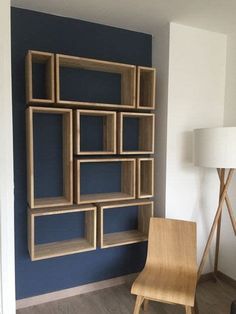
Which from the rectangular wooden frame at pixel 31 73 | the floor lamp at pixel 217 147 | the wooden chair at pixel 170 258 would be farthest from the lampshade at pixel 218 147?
the rectangular wooden frame at pixel 31 73

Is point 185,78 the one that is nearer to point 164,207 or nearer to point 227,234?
point 164,207

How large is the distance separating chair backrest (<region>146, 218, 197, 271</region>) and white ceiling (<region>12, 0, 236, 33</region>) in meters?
1.69

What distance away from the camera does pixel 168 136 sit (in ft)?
8.03

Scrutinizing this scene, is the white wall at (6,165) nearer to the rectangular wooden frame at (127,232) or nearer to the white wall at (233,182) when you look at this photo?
the rectangular wooden frame at (127,232)

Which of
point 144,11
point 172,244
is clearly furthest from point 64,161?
point 144,11

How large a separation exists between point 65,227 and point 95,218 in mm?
343

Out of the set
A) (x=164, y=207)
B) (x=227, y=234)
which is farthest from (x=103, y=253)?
(x=227, y=234)

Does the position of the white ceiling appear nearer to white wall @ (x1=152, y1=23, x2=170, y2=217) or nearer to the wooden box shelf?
white wall @ (x1=152, y1=23, x2=170, y2=217)

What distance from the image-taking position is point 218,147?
195 cm

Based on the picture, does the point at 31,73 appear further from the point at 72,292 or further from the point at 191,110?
the point at 72,292

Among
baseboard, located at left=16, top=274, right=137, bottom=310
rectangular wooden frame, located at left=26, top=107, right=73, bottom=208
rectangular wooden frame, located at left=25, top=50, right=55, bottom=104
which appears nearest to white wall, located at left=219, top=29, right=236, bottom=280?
baseboard, located at left=16, top=274, right=137, bottom=310

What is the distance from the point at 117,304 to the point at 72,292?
0.43 meters

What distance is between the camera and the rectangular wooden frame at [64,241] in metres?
2.04

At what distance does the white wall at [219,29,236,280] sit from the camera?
101 inches
